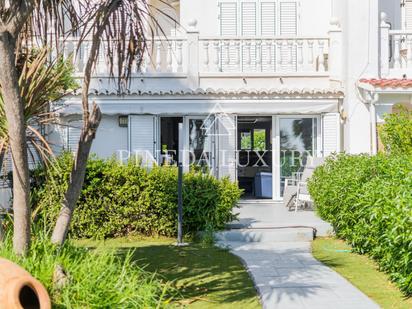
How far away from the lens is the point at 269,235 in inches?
648

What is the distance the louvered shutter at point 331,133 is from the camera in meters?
22.6

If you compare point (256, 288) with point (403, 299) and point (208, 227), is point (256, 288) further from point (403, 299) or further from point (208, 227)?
point (208, 227)

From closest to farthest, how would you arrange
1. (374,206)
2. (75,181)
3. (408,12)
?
(75,181), (374,206), (408,12)

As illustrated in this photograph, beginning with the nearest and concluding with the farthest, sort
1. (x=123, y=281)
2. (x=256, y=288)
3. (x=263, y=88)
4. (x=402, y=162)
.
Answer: (x=123, y=281) < (x=256, y=288) < (x=402, y=162) < (x=263, y=88)

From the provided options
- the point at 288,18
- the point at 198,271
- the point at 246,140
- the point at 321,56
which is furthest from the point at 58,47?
the point at 288,18

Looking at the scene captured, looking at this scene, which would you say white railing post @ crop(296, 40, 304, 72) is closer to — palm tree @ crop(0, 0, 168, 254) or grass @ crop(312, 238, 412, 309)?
grass @ crop(312, 238, 412, 309)

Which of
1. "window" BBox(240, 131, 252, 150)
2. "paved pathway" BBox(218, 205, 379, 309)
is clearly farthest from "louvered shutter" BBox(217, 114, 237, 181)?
"paved pathway" BBox(218, 205, 379, 309)

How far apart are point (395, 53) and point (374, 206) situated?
13.2m

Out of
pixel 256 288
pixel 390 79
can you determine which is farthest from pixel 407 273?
pixel 390 79

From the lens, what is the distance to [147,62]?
23.6 m

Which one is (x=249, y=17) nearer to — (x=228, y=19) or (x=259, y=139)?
(x=228, y=19)

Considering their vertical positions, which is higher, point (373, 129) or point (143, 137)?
point (373, 129)

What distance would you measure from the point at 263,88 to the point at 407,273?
14185 millimetres

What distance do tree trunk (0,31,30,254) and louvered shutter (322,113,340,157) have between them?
16345mm
